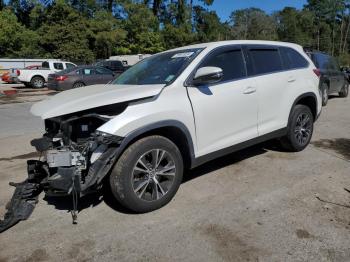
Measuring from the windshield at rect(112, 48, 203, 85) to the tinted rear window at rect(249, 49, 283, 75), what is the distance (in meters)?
0.94

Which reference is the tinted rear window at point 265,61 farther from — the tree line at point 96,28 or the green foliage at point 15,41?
the green foliage at point 15,41

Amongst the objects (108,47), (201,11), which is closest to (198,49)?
(108,47)

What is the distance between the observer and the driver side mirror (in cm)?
437

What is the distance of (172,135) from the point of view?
4.40 metres

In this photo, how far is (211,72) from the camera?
4.36m

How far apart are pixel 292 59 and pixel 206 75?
226cm

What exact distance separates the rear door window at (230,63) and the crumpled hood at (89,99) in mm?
933

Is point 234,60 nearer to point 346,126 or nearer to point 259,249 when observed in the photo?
point 259,249

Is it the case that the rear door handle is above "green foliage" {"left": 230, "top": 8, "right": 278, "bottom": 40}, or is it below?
below

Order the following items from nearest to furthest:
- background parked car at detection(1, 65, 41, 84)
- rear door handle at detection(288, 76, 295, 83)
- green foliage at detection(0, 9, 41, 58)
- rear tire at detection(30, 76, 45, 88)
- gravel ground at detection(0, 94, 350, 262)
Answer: gravel ground at detection(0, 94, 350, 262) < rear door handle at detection(288, 76, 295, 83) < rear tire at detection(30, 76, 45, 88) < background parked car at detection(1, 65, 41, 84) < green foliage at detection(0, 9, 41, 58)

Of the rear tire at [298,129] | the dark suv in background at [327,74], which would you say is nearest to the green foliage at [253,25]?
the dark suv in background at [327,74]

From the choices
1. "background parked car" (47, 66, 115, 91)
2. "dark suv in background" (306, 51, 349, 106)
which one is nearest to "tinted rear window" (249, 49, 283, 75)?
"dark suv in background" (306, 51, 349, 106)

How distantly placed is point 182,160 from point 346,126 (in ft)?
18.8

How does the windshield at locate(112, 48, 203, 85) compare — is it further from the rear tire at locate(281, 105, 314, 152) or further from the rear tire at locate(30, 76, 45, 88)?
the rear tire at locate(30, 76, 45, 88)
